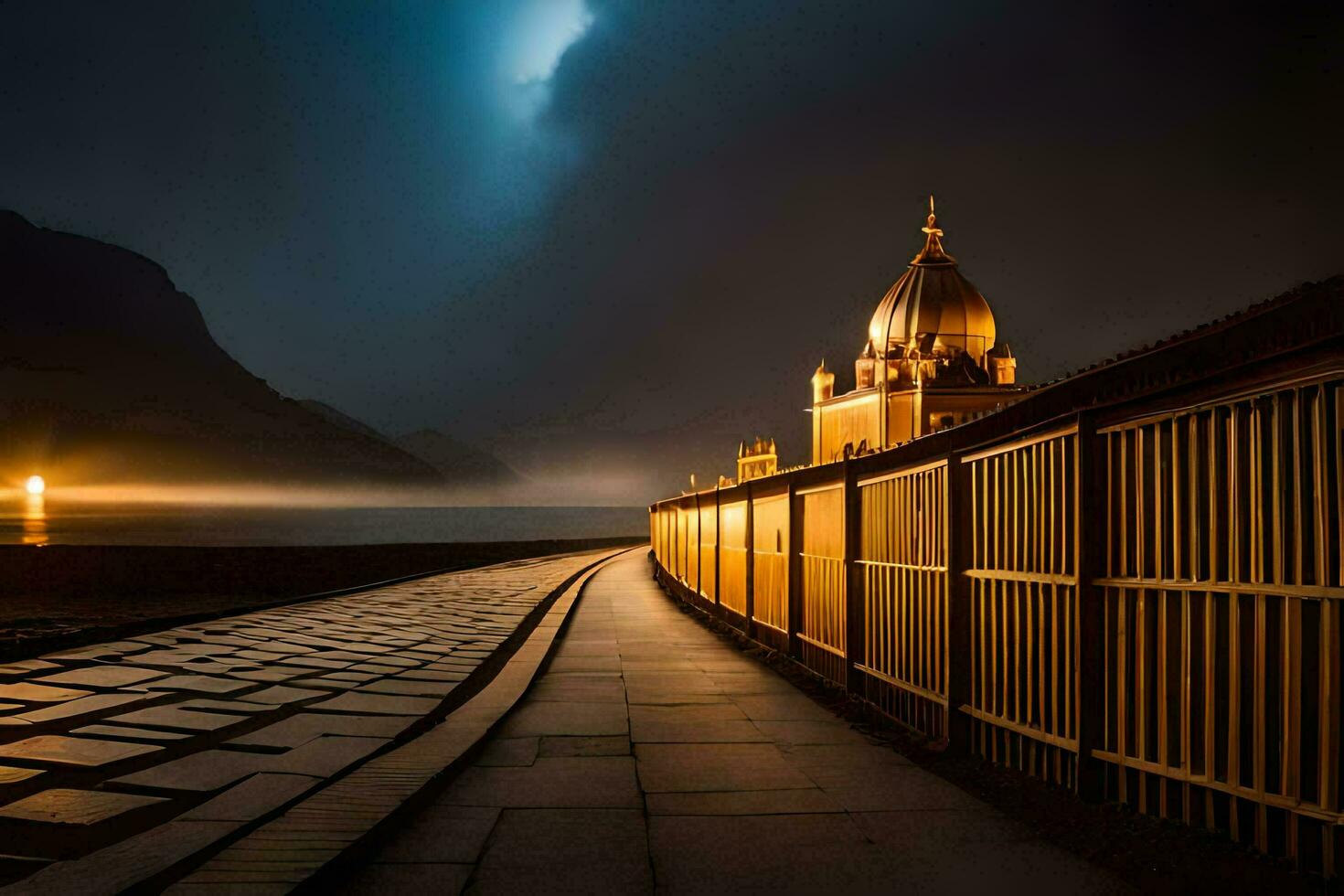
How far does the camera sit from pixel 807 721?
8.05 metres

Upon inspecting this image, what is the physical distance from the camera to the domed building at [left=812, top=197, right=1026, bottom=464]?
2256 inches

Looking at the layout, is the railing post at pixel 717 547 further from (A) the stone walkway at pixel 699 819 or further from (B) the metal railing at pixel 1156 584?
(B) the metal railing at pixel 1156 584

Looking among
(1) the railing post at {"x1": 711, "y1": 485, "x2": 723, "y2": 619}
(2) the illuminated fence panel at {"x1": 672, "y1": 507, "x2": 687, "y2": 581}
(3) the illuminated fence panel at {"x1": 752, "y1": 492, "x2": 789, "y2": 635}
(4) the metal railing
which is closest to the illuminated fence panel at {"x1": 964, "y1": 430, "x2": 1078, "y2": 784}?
(4) the metal railing

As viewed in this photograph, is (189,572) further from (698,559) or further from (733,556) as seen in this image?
(733,556)

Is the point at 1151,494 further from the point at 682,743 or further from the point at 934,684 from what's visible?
the point at 682,743

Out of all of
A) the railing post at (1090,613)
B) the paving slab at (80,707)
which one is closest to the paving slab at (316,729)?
the paving slab at (80,707)

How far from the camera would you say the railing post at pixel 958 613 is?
257 inches

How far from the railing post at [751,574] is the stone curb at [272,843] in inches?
284

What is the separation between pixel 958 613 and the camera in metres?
6.57

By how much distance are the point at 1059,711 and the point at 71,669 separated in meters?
8.10

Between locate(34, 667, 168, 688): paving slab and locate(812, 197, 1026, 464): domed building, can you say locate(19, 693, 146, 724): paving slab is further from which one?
locate(812, 197, 1026, 464): domed building

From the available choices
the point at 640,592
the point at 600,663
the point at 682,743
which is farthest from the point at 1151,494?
the point at 640,592

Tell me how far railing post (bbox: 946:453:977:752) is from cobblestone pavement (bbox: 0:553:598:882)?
11.6 feet

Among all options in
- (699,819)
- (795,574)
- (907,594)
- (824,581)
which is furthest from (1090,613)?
(795,574)
